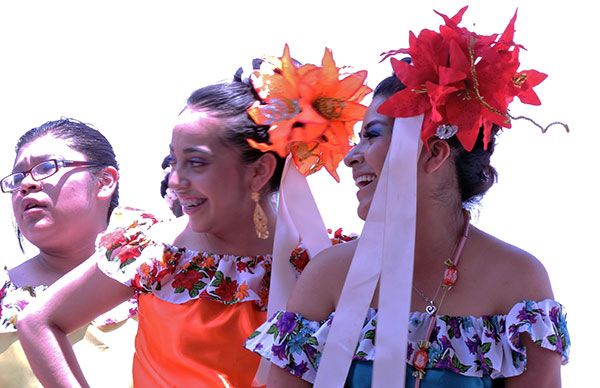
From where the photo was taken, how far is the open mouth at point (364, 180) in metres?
2.50

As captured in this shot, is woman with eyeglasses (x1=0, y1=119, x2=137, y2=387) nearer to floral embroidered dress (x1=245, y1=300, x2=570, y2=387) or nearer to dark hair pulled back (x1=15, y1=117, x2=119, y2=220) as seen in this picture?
dark hair pulled back (x1=15, y1=117, x2=119, y2=220)

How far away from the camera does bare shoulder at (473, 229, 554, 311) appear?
2381 mm

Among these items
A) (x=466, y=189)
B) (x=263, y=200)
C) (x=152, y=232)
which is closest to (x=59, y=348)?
(x=152, y=232)

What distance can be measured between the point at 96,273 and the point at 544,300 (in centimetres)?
133

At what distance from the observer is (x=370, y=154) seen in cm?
246

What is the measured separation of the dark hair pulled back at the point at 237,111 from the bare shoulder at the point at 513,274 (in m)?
0.82

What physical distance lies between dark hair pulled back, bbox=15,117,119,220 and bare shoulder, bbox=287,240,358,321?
60.4 inches

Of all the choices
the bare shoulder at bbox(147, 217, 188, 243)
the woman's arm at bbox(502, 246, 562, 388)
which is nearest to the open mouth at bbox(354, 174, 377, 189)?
the woman's arm at bbox(502, 246, 562, 388)

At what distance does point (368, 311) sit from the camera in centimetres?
241

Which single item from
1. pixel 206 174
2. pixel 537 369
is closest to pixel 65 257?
pixel 206 174

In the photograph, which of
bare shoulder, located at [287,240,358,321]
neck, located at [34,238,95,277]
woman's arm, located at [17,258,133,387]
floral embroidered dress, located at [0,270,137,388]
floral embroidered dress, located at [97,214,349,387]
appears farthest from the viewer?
neck, located at [34,238,95,277]

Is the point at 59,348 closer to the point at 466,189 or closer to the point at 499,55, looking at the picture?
the point at 466,189

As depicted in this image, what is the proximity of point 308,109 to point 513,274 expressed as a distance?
848mm

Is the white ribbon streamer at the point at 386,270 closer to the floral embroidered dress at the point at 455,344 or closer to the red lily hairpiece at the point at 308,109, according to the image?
the floral embroidered dress at the point at 455,344
